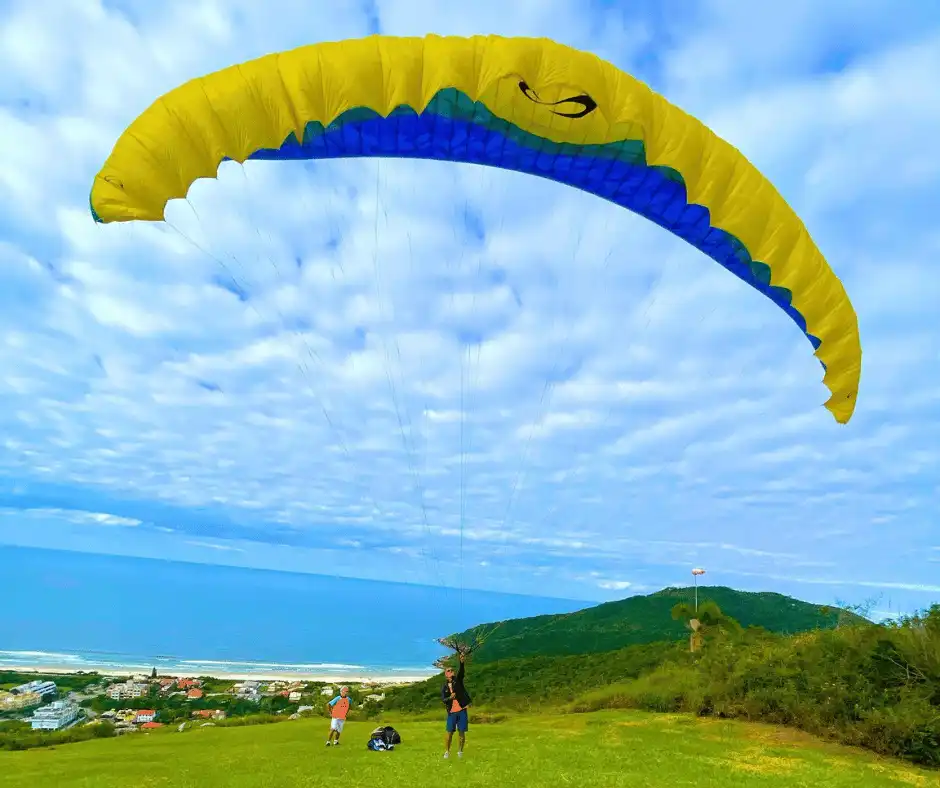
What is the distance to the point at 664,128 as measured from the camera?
8.44m

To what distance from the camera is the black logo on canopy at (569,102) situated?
7.86 metres

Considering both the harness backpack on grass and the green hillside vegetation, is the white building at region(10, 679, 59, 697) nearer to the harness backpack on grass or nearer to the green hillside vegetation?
the green hillside vegetation

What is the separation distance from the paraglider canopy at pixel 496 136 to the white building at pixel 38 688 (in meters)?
39.2

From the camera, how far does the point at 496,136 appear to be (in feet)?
28.7

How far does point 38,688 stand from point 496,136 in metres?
43.3

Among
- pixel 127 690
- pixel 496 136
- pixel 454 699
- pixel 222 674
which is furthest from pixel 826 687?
pixel 222 674

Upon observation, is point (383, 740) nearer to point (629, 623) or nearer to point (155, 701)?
point (155, 701)

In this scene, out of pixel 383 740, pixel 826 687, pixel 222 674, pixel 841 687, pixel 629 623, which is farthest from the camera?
pixel 629 623

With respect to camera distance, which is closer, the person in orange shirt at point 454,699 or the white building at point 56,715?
the person in orange shirt at point 454,699

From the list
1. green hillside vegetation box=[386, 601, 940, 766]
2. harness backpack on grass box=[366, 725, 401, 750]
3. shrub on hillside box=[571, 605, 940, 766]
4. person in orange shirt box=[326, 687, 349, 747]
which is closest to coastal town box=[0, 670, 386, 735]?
person in orange shirt box=[326, 687, 349, 747]

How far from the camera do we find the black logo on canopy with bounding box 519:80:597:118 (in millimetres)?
7863

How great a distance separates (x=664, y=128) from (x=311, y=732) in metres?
15.5

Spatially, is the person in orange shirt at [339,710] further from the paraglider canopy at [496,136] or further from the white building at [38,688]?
the white building at [38,688]

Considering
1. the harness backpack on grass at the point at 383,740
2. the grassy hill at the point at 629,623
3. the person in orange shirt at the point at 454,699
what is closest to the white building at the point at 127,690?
the grassy hill at the point at 629,623
